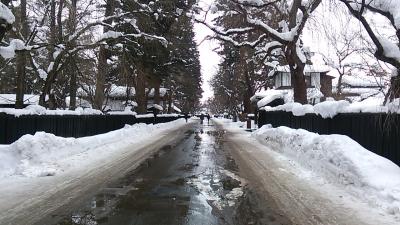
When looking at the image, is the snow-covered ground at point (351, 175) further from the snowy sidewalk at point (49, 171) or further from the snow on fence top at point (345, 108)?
the snowy sidewalk at point (49, 171)

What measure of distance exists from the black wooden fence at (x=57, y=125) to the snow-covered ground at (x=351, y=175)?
8279mm

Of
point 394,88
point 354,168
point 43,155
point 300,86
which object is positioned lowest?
point 43,155

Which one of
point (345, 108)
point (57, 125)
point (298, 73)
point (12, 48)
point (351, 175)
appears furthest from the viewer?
point (298, 73)

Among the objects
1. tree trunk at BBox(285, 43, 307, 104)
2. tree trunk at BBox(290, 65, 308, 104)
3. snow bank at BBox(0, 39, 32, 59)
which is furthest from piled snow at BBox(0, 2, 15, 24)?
tree trunk at BBox(290, 65, 308, 104)

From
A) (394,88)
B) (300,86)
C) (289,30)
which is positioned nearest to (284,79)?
(289,30)

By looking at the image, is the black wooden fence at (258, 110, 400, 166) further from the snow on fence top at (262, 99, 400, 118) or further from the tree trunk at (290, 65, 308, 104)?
the tree trunk at (290, 65, 308, 104)

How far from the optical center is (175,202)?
26.7 feet

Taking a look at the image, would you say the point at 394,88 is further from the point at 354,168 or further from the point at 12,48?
the point at 12,48

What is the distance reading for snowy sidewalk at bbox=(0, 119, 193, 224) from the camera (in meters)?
7.70

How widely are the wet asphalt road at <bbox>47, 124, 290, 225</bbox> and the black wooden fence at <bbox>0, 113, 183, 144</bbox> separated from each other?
449cm

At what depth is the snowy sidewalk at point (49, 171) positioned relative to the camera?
7.70 metres

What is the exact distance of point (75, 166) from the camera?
42.4 ft

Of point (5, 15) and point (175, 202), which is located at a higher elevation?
point (5, 15)

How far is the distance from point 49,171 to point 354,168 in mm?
7143
